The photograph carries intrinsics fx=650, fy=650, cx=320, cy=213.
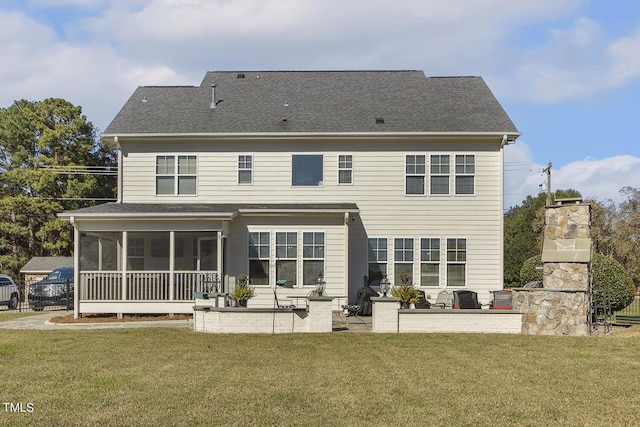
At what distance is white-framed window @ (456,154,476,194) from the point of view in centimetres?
2041

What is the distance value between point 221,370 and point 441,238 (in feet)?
39.4

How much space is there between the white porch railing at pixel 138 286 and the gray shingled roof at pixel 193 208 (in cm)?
169

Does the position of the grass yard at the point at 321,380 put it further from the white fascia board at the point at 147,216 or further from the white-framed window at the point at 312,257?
the white-framed window at the point at 312,257

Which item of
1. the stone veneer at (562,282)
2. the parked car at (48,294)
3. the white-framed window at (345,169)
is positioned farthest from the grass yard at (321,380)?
the parked car at (48,294)

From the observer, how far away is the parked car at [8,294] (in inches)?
1012

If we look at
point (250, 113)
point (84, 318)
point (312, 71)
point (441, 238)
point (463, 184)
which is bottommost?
point (84, 318)

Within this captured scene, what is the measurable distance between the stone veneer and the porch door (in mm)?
9405

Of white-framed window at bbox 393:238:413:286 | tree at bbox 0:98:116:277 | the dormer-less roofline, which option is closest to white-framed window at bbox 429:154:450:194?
the dormer-less roofline

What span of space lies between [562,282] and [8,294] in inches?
837

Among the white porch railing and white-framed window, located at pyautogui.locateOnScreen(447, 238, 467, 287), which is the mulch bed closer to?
the white porch railing

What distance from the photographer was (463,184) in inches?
804

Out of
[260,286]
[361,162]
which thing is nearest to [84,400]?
[260,286]

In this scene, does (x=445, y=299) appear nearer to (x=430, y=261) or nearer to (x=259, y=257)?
(x=430, y=261)

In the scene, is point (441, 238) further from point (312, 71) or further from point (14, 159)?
point (14, 159)
